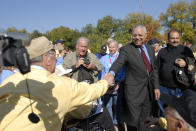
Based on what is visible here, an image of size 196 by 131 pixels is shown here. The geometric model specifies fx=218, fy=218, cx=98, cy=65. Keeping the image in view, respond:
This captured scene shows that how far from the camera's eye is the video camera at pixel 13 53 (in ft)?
4.60

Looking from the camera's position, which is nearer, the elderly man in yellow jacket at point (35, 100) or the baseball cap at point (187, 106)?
the baseball cap at point (187, 106)

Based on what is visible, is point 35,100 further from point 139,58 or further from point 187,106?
point 139,58

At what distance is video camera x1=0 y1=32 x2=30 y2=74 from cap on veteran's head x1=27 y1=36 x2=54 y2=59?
690mm

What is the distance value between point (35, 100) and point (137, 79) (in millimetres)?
2452

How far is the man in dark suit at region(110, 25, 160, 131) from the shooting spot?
4.07 meters

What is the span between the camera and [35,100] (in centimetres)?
202

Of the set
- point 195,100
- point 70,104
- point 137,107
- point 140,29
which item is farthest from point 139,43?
point 195,100

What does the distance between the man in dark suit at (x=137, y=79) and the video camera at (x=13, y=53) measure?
106 inches

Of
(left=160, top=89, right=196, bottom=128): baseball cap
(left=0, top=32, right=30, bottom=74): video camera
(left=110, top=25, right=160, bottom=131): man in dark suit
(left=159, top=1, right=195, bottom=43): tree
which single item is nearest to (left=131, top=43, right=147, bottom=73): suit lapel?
(left=110, top=25, right=160, bottom=131): man in dark suit

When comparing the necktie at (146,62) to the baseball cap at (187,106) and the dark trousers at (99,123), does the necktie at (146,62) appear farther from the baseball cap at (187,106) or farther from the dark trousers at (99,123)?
the baseball cap at (187,106)

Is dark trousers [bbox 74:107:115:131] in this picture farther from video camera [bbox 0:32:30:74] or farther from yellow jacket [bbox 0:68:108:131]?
video camera [bbox 0:32:30:74]

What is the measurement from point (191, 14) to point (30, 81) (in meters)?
68.8

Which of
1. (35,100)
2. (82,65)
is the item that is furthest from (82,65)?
(35,100)

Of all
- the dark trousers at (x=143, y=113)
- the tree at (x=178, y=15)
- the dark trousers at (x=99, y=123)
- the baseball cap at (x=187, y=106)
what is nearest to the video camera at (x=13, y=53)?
the baseball cap at (x=187, y=106)
